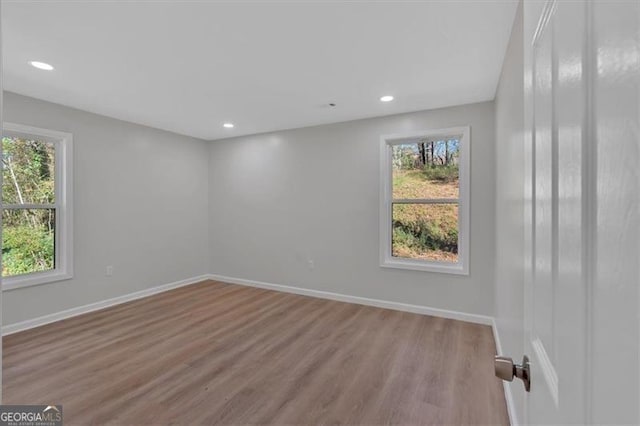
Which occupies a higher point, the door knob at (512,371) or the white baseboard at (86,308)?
the door knob at (512,371)

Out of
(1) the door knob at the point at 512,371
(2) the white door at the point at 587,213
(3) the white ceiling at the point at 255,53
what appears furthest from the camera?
(3) the white ceiling at the point at 255,53

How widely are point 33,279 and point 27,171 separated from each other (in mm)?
1160

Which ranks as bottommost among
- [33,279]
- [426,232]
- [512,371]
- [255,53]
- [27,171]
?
[33,279]

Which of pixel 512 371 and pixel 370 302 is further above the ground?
pixel 512 371

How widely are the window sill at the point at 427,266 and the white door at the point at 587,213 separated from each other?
2822mm

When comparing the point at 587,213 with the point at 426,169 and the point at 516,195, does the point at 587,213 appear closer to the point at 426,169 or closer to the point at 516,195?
the point at 516,195

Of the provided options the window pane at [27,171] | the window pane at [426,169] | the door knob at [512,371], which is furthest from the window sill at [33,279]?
the door knob at [512,371]

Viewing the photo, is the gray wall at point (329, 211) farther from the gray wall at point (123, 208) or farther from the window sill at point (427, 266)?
the gray wall at point (123, 208)

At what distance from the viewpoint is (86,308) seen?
136 inches

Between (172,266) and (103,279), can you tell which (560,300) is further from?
(172,266)

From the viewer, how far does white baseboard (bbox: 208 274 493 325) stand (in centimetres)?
319

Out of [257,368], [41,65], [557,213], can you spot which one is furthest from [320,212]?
[557,213]

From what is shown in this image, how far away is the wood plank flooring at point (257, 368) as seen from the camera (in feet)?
5.95

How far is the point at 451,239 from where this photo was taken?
3.37 metres
